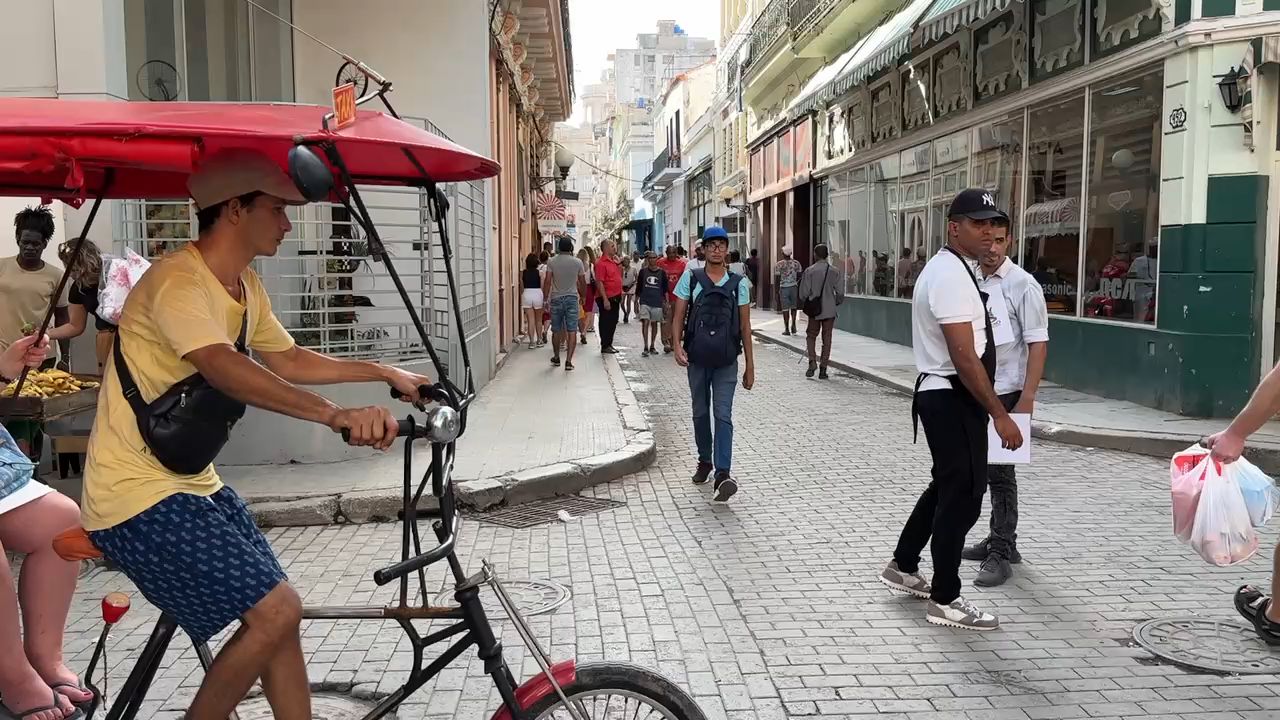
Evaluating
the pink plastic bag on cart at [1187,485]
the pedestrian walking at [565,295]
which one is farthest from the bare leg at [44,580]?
the pedestrian walking at [565,295]

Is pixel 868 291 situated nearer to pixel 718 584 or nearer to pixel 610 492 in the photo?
pixel 610 492

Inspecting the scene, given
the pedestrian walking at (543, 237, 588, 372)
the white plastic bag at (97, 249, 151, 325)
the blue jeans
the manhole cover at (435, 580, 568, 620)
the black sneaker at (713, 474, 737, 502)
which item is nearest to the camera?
the manhole cover at (435, 580, 568, 620)

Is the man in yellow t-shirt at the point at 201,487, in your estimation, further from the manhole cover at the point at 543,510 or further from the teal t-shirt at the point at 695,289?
the teal t-shirt at the point at 695,289

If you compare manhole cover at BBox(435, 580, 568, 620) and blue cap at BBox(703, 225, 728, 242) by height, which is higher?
blue cap at BBox(703, 225, 728, 242)

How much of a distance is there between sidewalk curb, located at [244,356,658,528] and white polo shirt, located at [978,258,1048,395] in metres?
3.37

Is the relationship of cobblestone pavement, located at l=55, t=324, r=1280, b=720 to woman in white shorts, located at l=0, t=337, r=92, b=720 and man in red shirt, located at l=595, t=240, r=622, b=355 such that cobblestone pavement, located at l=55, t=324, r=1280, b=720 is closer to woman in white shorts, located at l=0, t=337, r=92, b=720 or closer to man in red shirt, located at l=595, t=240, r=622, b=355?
woman in white shorts, located at l=0, t=337, r=92, b=720

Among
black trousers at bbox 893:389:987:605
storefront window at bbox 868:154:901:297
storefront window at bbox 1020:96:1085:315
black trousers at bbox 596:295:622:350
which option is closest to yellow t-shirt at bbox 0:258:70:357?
black trousers at bbox 893:389:987:605

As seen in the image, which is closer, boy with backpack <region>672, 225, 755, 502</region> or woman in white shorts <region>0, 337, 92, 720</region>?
woman in white shorts <region>0, 337, 92, 720</region>

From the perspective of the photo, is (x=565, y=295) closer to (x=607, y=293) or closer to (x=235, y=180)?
(x=607, y=293)

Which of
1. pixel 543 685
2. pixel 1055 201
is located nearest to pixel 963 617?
pixel 543 685

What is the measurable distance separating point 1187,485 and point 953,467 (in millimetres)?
910

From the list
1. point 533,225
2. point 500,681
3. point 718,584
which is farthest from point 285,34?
point 533,225

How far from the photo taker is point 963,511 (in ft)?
15.0

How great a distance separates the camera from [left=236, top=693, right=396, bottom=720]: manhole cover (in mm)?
3607
